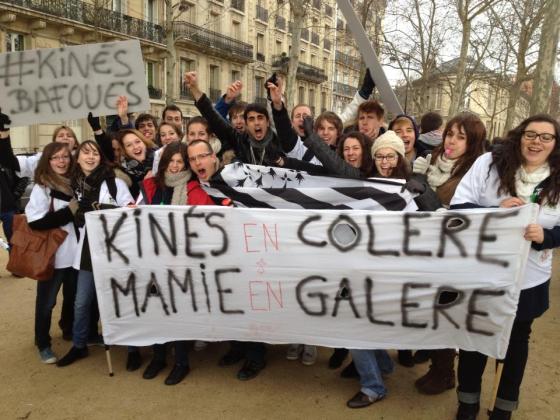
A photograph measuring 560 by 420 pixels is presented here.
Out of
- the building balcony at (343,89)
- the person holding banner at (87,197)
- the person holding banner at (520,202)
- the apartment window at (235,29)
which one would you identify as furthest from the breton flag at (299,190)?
the building balcony at (343,89)

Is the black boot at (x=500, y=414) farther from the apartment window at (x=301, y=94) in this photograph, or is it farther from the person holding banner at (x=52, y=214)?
the apartment window at (x=301, y=94)

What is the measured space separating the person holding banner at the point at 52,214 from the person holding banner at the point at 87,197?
82 mm

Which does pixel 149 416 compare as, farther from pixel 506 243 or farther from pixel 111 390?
pixel 506 243

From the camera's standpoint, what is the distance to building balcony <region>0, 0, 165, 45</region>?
18766 mm

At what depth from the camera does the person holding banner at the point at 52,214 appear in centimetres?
360

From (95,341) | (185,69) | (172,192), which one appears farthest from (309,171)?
(185,69)

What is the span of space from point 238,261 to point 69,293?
1.81 meters

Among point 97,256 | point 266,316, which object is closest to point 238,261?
point 266,316

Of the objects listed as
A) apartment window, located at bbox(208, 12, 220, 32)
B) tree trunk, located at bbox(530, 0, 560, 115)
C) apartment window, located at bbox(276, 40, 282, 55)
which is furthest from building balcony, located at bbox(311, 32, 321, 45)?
tree trunk, located at bbox(530, 0, 560, 115)

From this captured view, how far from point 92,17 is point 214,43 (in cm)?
1189

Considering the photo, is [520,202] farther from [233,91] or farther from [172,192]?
[233,91]

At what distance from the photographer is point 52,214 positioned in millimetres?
3594

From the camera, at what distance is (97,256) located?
339 centimetres

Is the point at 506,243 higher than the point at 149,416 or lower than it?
higher
